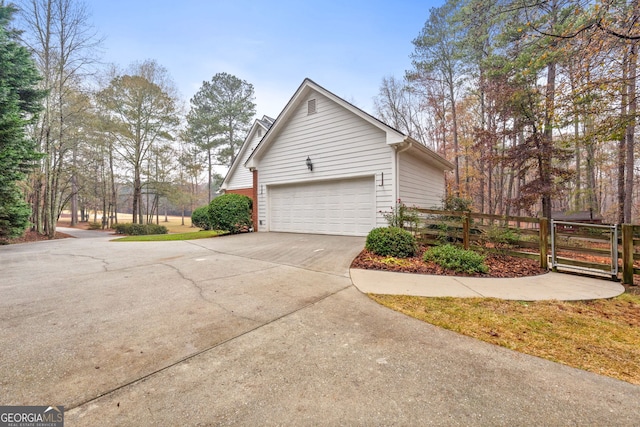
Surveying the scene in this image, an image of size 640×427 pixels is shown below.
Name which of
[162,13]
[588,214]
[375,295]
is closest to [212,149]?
[162,13]

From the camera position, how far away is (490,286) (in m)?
4.12

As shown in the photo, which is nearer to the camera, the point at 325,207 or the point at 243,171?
the point at 325,207

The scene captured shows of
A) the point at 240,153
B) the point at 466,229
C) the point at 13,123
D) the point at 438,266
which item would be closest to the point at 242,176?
the point at 240,153

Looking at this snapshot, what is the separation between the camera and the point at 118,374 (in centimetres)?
182

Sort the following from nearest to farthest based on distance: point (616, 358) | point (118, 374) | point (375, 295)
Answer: point (118, 374), point (616, 358), point (375, 295)

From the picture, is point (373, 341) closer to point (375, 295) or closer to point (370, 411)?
point (370, 411)

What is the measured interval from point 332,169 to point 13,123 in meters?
10.5

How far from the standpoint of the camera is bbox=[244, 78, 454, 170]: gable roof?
7.90m

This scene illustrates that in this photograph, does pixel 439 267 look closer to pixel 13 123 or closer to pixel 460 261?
pixel 460 261

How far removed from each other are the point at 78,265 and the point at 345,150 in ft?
25.6

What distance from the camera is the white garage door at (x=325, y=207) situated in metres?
8.88

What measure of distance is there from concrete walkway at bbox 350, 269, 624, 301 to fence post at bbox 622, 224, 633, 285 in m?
0.20

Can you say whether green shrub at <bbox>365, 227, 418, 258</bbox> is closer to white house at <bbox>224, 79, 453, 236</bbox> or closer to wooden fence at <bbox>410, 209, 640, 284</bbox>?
wooden fence at <bbox>410, 209, 640, 284</bbox>

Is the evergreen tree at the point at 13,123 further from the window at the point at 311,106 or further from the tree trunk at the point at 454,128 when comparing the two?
the tree trunk at the point at 454,128
